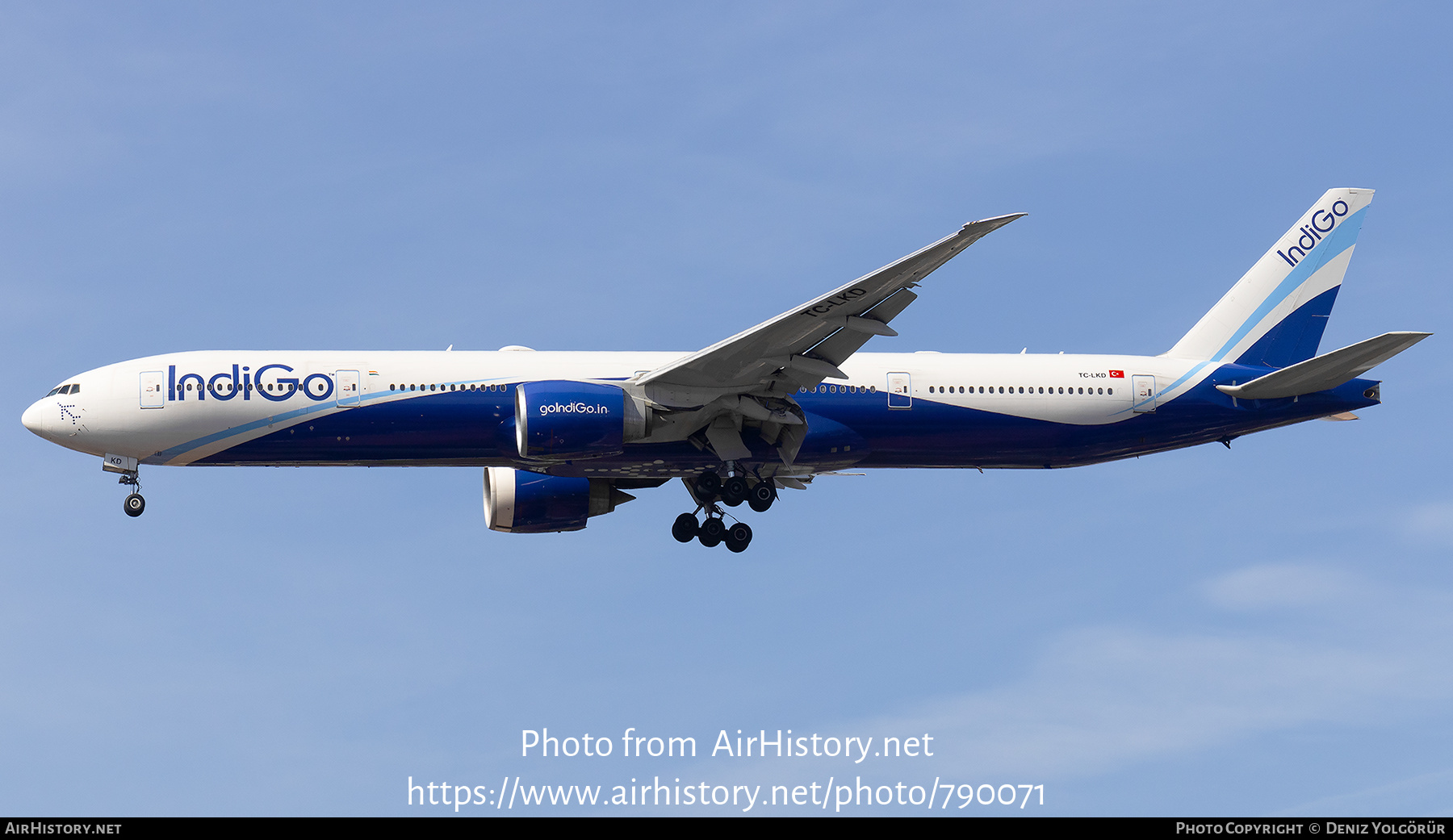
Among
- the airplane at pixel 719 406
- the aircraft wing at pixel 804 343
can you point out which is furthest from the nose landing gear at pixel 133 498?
the aircraft wing at pixel 804 343

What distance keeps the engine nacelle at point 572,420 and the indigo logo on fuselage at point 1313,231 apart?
54.7 feet

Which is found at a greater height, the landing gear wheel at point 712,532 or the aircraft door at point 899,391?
the aircraft door at point 899,391

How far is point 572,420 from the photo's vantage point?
3133 centimetres

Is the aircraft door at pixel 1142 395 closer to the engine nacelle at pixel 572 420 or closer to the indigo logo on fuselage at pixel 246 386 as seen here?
the engine nacelle at pixel 572 420

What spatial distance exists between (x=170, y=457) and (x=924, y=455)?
51.6 ft

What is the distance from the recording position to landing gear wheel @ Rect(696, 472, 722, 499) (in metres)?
34.8

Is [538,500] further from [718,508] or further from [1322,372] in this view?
[1322,372]

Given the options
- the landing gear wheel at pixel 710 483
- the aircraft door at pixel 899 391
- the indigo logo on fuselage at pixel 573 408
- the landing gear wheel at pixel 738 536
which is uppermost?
the aircraft door at pixel 899 391

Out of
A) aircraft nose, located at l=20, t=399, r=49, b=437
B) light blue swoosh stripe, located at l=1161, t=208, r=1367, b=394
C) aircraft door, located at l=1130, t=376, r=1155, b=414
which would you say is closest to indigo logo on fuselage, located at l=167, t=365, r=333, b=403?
aircraft nose, located at l=20, t=399, r=49, b=437

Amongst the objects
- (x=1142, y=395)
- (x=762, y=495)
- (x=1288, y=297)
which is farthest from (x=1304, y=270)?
(x=762, y=495)

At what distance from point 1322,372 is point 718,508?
Result: 529 inches

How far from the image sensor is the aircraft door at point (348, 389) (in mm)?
32375

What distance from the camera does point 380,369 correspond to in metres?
32.8

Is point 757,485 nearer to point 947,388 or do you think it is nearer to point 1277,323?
point 947,388
